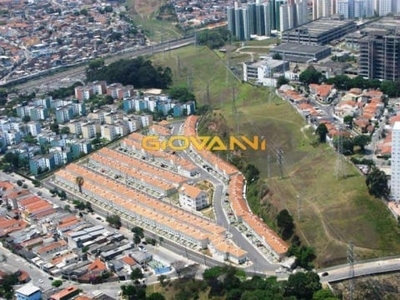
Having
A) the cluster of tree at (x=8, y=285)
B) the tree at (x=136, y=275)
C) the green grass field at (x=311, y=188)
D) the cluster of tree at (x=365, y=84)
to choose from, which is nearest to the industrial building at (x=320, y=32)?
the cluster of tree at (x=365, y=84)

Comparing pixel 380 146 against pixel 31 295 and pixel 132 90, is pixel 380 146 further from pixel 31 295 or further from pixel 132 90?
pixel 132 90

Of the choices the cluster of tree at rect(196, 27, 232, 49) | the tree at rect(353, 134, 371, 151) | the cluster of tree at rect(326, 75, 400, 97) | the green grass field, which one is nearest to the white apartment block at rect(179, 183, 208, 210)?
the green grass field

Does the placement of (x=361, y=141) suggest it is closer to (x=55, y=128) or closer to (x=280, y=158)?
(x=280, y=158)

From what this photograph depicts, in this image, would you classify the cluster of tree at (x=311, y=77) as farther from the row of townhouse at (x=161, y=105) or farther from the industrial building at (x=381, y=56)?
the row of townhouse at (x=161, y=105)

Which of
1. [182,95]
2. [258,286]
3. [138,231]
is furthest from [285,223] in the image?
[182,95]

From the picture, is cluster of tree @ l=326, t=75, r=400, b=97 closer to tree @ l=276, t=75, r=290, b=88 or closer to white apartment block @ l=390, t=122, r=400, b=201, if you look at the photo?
tree @ l=276, t=75, r=290, b=88

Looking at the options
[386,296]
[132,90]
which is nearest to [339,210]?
[386,296]
